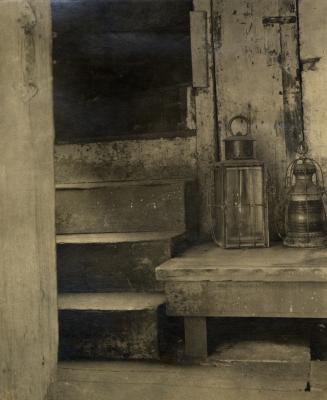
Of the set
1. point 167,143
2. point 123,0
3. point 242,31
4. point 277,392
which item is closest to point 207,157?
point 167,143

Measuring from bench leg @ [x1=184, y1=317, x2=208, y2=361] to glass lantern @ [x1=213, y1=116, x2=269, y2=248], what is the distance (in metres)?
0.63

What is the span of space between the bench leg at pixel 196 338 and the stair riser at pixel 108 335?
0.15 m

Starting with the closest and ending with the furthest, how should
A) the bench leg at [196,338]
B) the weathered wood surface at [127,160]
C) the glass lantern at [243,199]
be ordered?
the bench leg at [196,338], the glass lantern at [243,199], the weathered wood surface at [127,160]

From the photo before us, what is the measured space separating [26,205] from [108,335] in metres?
0.72

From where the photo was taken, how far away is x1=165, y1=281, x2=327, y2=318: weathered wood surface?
256 cm

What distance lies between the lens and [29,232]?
2.78m

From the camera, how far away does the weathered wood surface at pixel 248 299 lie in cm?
256

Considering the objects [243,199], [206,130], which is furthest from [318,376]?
[206,130]

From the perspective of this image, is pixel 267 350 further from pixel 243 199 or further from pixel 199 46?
pixel 199 46

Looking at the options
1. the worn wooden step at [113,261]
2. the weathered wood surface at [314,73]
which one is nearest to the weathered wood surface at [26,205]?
the worn wooden step at [113,261]

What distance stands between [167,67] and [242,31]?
0.60 metres

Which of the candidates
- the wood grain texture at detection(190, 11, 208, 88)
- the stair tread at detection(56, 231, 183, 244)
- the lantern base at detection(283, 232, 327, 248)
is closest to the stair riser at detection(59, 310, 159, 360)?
the stair tread at detection(56, 231, 183, 244)

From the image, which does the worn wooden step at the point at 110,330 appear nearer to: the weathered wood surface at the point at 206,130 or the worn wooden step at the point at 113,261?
the worn wooden step at the point at 113,261

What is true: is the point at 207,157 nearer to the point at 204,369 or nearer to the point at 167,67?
the point at 167,67
